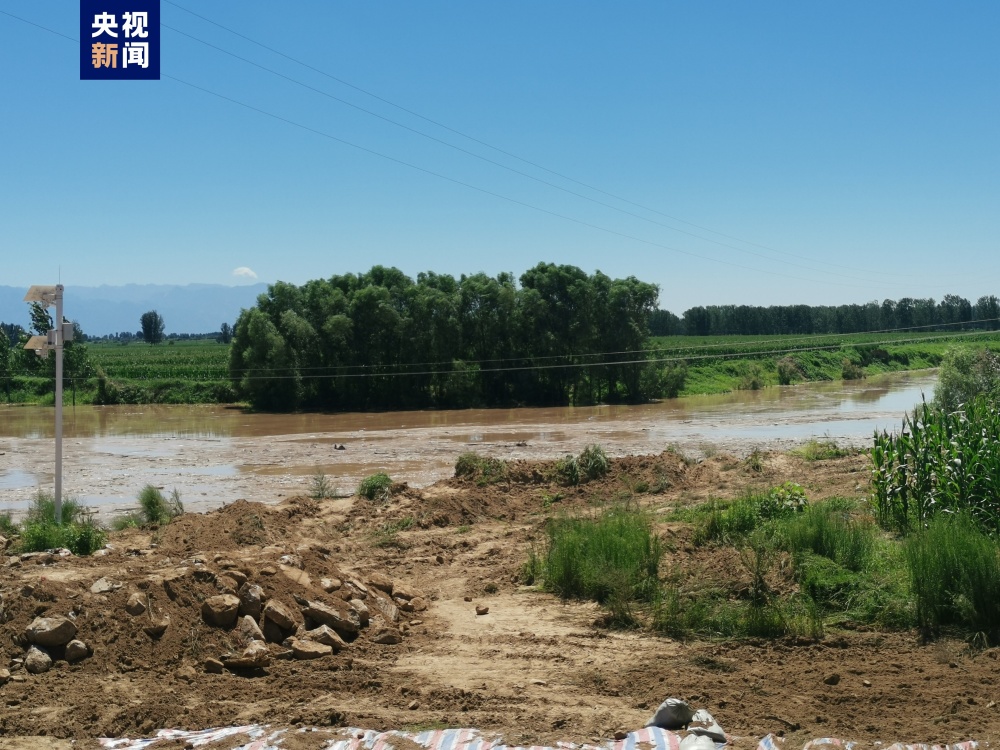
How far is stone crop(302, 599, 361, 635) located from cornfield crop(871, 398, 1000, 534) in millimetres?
6392

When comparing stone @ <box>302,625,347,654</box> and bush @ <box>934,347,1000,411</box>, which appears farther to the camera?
bush @ <box>934,347,1000,411</box>

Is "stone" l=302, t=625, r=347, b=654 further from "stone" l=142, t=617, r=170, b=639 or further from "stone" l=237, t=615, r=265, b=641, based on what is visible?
"stone" l=142, t=617, r=170, b=639

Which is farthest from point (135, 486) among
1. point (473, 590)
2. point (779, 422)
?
point (779, 422)

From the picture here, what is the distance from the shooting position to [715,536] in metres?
11.2

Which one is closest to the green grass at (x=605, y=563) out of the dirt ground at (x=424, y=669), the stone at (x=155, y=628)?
the dirt ground at (x=424, y=669)

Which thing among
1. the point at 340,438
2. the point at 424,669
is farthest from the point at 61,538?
the point at 340,438

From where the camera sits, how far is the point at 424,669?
302 inches

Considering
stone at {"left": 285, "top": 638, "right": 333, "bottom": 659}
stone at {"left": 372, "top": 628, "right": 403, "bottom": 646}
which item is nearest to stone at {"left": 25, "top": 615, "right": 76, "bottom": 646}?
stone at {"left": 285, "top": 638, "right": 333, "bottom": 659}

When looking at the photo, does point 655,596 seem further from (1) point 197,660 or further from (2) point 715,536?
(1) point 197,660

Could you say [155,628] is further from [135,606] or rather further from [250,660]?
[250,660]

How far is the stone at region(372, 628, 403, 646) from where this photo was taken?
838cm

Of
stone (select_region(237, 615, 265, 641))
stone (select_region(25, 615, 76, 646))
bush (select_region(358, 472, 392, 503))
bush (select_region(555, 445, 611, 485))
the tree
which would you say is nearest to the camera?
stone (select_region(25, 615, 76, 646))

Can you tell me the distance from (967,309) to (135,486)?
320 feet

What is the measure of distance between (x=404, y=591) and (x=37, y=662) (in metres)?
3.88
